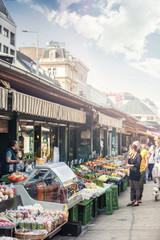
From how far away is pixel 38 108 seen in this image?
7.82 metres

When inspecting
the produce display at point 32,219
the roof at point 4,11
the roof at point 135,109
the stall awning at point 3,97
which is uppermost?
the roof at point 4,11

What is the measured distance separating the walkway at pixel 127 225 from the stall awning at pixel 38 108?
2760 millimetres

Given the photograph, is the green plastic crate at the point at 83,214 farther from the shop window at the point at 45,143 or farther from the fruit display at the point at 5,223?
the shop window at the point at 45,143

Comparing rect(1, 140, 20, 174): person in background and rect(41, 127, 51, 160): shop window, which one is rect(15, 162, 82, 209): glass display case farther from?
rect(41, 127, 51, 160): shop window

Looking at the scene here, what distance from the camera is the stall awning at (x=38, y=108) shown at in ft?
22.2

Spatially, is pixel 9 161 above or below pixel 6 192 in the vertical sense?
above

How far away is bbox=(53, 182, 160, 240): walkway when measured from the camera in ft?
20.7

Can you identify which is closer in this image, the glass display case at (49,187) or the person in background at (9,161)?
the glass display case at (49,187)

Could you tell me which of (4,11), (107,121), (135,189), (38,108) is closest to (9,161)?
(38,108)

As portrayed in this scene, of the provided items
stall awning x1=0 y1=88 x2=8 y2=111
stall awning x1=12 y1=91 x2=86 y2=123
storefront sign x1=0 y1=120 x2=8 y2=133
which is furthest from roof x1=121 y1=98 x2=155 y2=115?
stall awning x1=0 y1=88 x2=8 y2=111

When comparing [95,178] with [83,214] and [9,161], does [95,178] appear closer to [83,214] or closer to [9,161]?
[83,214]

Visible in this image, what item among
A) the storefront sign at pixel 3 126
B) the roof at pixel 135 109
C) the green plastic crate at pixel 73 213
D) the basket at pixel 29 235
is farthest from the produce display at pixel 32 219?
the roof at pixel 135 109

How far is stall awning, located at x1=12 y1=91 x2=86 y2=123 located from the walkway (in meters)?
2.76

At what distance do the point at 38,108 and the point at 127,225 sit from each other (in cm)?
339
